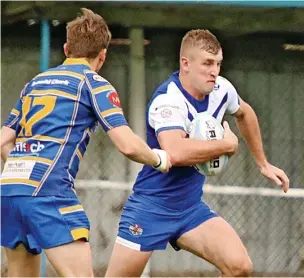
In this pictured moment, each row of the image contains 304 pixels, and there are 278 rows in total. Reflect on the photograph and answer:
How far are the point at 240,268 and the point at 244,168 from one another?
261 cm

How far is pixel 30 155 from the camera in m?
4.77

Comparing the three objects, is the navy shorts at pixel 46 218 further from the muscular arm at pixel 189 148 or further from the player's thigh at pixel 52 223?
the muscular arm at pixel 189 148

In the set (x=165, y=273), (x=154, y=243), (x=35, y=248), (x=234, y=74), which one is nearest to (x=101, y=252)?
(x=165, y=273)

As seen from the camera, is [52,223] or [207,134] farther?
[207,134]

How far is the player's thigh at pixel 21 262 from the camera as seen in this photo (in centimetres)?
498

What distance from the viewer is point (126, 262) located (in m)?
5.45

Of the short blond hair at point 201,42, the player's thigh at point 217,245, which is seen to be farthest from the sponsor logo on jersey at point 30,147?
the short blond hair at point 201,42

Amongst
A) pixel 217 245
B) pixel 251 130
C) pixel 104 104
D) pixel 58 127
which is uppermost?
pixel 104 104

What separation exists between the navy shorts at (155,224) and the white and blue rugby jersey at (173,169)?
0.15 ft

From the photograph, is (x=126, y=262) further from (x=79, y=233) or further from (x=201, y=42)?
(x=201, y=42)

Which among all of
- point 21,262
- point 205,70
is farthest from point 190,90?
point 21,262

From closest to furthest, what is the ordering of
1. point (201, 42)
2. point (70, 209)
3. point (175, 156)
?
point (70, 209) → point (175, 156) → point (201, 42)

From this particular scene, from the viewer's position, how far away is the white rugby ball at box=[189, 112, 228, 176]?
540 centimetres

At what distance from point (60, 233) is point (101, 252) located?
302cm
